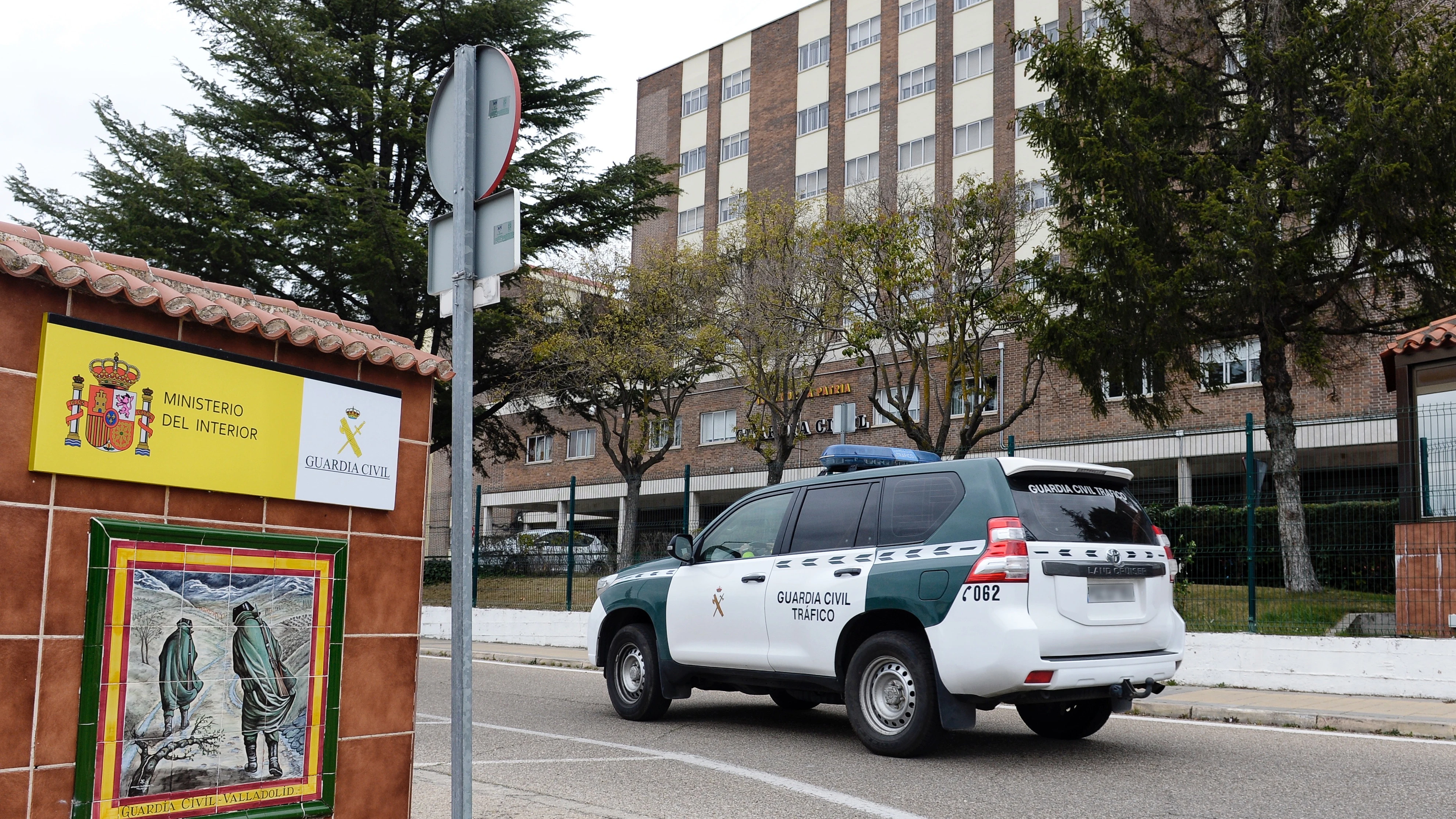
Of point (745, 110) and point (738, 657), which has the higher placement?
point (745, 110)

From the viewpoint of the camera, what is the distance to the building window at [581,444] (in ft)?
176

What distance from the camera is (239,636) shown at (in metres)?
4.44

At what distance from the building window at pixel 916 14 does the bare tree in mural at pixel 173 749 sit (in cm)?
4361

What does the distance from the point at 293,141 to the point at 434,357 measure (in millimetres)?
27124

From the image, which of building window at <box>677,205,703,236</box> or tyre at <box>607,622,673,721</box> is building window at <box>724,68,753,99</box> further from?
tyre at <box>607,622,673,721</box>

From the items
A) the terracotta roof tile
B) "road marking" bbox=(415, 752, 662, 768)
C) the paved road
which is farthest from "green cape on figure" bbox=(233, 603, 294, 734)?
"road marking" bbox=(415, 752, 662, 768)

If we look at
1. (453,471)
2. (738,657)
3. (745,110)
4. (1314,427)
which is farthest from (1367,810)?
(745,110)

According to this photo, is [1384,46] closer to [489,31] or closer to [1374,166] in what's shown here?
[1374,166]

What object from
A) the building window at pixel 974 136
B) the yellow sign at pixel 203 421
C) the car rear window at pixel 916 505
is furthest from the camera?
the building window at pixel 974 136

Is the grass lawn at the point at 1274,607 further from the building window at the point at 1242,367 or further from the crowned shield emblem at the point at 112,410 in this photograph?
the building window at the point at 1242,367

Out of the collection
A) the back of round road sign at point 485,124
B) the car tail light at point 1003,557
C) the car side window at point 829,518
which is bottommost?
the car tail light at point 1003,557

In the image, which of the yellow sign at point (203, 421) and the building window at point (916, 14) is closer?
the yellow sign at point (203, 421)

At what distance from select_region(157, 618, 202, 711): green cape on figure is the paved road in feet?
6.81

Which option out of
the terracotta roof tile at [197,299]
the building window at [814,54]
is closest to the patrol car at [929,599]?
the terracotta roof tile at [197,299]
